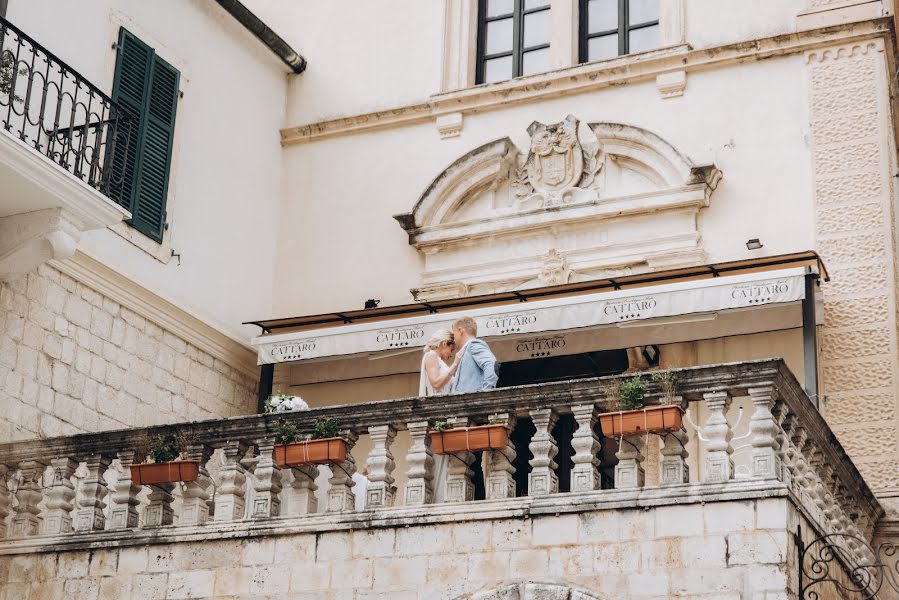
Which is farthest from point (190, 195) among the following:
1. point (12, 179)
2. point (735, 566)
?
point (735, 566)

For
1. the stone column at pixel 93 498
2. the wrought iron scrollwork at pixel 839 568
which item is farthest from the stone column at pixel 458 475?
the stone column at pixel 93 498

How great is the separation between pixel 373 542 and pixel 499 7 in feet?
24.6

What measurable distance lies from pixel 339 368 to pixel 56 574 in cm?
451

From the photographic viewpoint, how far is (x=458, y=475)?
9.13 m

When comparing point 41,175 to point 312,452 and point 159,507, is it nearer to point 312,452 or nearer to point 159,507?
point 159,507

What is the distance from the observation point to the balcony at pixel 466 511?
27.5 feet

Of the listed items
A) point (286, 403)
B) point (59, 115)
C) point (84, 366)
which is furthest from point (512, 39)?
point (286, 403)

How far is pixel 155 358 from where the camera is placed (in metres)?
12.7

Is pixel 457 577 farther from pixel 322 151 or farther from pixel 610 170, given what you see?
pixel 322 151

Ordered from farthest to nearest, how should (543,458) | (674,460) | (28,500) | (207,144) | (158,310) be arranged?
(207,144), (158,310), (28,500), (543,458), (674,460)

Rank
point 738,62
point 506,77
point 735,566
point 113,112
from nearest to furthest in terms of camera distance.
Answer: point 735,566
point 113,112
point 738,62
point 506,77

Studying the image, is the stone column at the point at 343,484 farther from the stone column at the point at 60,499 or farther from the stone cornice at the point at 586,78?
the stone cornice at the point at 586,78

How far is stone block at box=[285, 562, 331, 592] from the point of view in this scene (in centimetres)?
915

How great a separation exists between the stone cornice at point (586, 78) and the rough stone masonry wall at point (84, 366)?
292 centimetres
